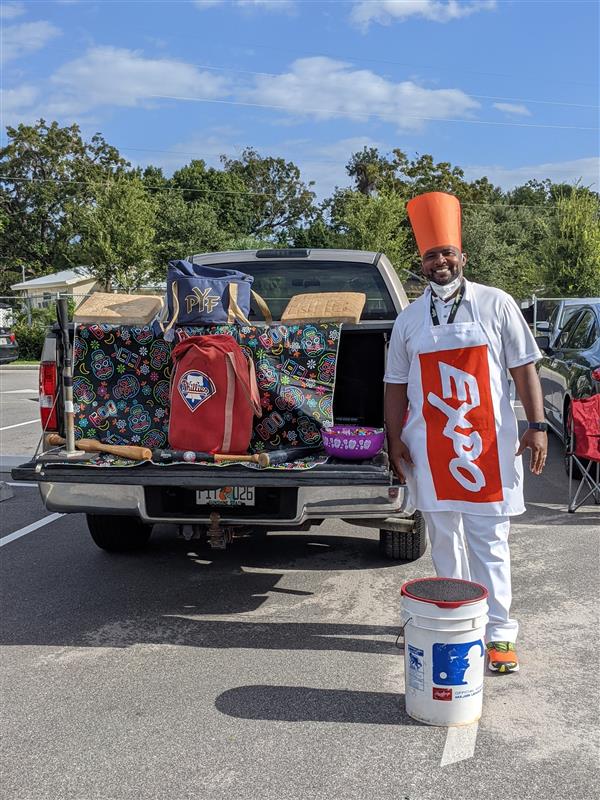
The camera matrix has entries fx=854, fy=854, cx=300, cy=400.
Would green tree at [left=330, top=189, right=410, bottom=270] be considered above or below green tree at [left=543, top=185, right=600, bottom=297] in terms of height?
above

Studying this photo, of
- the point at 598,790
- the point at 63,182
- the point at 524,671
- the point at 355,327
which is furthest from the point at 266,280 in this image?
the point at 63,182

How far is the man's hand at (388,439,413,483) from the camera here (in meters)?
4.02

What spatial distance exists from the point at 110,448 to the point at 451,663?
2.16m

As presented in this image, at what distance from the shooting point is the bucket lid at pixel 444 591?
3359mm

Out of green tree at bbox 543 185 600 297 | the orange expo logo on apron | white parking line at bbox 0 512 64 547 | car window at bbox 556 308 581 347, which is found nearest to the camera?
the orange expo logo on apron

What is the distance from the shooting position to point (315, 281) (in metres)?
5.80

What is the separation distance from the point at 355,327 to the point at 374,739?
215cm

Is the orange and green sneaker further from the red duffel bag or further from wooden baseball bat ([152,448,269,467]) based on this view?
the red duffel bag

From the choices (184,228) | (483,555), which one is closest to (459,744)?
(483,555)

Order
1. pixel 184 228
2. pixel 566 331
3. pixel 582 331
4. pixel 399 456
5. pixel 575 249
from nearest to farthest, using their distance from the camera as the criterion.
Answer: pixel 399 456, pixel 582 331, pixel 566 331, pixel 575 249, pixel 184 228

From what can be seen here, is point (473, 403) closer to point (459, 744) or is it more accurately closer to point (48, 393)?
point (459, 744)

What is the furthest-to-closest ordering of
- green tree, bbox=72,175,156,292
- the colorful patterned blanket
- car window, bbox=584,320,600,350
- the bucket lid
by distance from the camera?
green tree, bbox=72,175,156,292 → car window, bbox=584,320,600,350 → the colorful patterned blanket → the bucket lid

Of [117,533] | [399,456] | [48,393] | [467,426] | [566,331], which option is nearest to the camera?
[467,426]

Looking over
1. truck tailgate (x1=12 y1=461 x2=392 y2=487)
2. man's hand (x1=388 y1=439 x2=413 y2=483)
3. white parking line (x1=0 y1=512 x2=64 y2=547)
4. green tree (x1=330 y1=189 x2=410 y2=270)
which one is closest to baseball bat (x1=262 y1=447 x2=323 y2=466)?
truck tailgate (x1=12 y1=461 x2=392 y2=487)
